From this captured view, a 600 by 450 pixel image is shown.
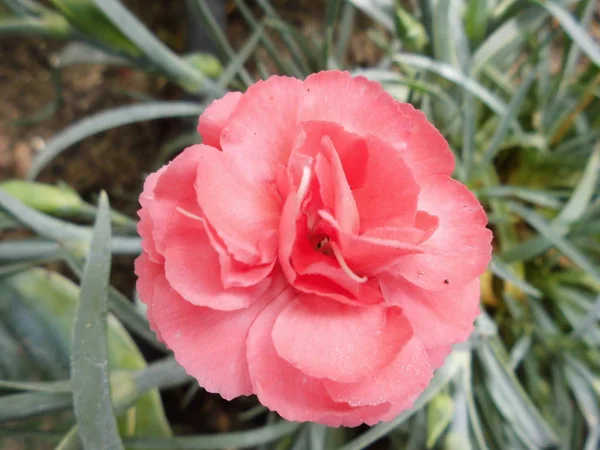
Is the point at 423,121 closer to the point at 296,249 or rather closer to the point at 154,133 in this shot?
the point at 296,249

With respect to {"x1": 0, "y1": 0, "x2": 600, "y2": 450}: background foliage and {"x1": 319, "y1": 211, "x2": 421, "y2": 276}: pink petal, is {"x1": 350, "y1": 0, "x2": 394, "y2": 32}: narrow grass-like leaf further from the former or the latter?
{"x1": 319, "y1": 211, "x2": 421, "y2": 276}: pink petal

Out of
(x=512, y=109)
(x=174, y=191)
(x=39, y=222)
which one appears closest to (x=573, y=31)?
(x=512, y=109)

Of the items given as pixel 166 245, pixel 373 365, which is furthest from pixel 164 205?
pixel 373 365

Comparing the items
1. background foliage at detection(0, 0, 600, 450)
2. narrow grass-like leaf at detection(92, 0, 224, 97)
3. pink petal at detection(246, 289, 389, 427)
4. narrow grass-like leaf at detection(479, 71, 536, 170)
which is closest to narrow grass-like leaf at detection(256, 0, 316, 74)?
background foliage at detection(0, 0, 600, 450)

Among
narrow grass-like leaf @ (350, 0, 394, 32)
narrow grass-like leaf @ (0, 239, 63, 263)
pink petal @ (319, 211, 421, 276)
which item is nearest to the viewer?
pink petal @ (319, 211, 421, 276)

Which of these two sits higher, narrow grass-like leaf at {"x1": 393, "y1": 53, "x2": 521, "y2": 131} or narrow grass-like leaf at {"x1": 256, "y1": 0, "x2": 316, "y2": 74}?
narrow grass-like leaf at {"x1": 256, "y1": 0, "x2": 316, "y2": 74}

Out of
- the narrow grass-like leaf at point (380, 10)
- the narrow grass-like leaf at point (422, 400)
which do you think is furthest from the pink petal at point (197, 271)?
the narrow grass-like leaf at point (380, 10)
